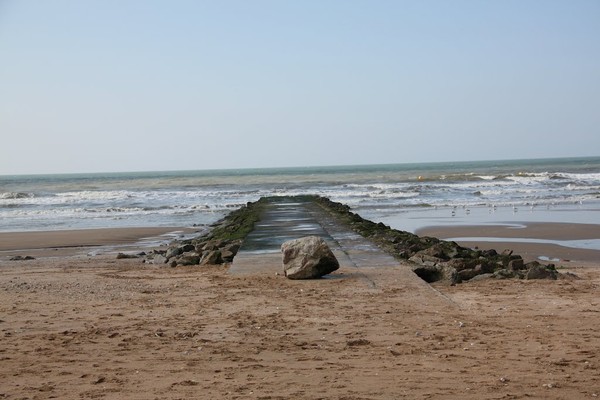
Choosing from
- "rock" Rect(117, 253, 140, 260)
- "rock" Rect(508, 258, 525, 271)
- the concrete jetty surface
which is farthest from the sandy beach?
"rock" Rect(117, 253, 140, 260)

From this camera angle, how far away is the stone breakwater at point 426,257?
962 cm

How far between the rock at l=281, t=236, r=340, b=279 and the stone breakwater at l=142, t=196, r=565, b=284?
118cm

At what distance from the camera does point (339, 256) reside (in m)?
11.5

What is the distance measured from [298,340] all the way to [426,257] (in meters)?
5.24

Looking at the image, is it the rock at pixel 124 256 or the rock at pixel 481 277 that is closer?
the rock at pixel 481 277

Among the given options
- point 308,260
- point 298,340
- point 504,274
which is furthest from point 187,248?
point 298,340

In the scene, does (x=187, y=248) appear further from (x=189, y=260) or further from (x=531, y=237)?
(x=531, y=237)

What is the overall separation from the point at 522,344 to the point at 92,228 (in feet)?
63.5

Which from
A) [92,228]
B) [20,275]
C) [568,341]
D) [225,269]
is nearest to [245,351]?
[568,341]

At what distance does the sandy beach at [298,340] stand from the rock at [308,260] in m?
0.17

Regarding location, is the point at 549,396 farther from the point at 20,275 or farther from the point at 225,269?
the point at 20,275

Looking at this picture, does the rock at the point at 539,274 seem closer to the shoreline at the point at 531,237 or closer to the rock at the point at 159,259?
the shoreline at the point at 531,237

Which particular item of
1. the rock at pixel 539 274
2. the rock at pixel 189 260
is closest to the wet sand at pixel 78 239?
the rock at pixel 189 260

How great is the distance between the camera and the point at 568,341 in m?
5.96
